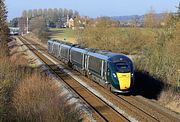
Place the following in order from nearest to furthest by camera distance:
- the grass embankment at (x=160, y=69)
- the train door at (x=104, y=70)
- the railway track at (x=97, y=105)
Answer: the railway track at (x=97, y=105) → the train door at (x=104, y=70) → the grass embankment at (x=160, y=69)

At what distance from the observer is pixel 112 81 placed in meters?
24.5

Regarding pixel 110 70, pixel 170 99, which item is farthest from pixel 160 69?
pixel 110 70

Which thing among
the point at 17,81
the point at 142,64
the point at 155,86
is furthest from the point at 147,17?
the point at 17,81

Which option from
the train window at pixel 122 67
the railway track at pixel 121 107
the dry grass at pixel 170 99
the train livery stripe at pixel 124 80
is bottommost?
the dry grass at pixel 170 99

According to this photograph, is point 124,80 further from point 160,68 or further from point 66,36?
point 66,36

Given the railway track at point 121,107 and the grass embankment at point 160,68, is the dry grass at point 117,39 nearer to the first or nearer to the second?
the grass embankment at point 160,68

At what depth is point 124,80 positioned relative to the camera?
24.3m

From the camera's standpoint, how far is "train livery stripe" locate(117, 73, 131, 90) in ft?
79.6

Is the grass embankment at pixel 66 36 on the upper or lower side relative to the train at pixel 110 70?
lower

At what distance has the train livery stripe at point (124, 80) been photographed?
79.6 feet

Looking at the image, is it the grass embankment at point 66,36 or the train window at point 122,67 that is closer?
the train window at point 122,67

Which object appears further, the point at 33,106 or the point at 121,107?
A: the point at 121,107

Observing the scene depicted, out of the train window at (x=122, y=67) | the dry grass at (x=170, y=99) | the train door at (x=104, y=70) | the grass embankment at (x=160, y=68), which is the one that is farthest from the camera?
the grass embankment at (x=160, y=68)

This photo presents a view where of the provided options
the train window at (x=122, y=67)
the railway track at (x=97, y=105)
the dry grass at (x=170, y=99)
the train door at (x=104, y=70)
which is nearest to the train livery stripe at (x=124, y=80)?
the train window at (x=122, y=67)
